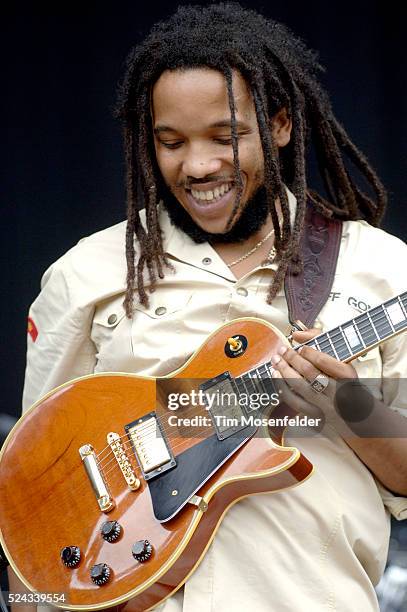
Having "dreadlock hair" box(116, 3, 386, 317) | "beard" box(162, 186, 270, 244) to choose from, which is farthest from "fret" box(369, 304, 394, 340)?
"beard" box(162, 186, 270, 244)

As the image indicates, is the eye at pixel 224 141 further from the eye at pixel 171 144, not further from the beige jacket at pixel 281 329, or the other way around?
the beige jacket at pixel 281 329

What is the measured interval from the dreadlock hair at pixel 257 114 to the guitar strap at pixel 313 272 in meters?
0.03

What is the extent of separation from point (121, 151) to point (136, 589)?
1.59m

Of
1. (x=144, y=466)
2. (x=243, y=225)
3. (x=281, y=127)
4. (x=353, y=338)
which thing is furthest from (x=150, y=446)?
(x=281, y=127)

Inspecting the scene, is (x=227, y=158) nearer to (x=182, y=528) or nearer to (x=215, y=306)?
(x=215, y=306)

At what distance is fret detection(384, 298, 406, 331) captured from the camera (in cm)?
227

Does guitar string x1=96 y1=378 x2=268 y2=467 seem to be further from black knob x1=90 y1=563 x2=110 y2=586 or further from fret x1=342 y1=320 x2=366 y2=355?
fret x1=342 y1=320 x2=366 y2=355

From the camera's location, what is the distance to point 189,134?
2.50 metres

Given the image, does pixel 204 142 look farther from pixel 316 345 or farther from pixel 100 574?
pixel 100 574

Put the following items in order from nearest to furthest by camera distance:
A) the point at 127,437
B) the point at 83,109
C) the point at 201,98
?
1. the point at 127,437
2. the point at 201,98
3. the point at 83,109

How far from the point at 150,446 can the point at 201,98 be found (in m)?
0.73

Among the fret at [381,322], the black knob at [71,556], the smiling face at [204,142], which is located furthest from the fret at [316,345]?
the black knob at [71,556]

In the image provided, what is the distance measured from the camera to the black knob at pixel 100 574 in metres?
2.27

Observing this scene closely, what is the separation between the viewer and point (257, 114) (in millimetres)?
2525
